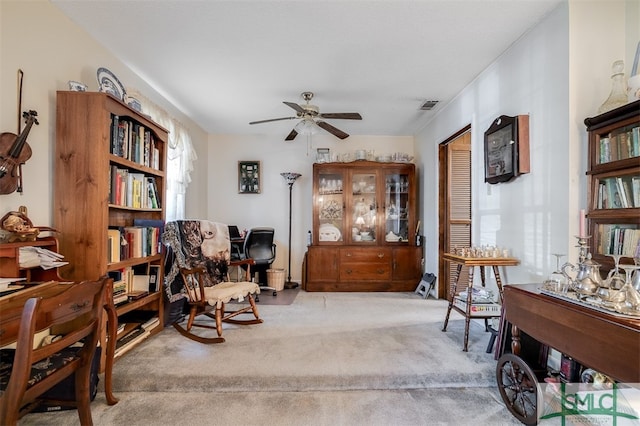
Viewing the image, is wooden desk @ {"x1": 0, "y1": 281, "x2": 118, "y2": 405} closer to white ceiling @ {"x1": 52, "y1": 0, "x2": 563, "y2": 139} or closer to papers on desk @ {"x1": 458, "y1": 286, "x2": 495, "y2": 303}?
white ceiling @ {"x1": 52, "y1": 0, "x2": 563, "y2": 139}

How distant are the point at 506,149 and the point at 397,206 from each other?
2.16 m

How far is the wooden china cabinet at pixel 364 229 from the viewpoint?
4.16 meters

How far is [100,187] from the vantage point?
1884 millimetres

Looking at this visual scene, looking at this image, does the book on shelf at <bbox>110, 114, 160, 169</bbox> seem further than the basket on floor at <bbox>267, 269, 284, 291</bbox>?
No

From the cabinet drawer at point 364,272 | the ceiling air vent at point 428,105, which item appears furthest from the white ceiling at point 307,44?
the cabinet drawer at point 364,272

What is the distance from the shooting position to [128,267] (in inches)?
90.4

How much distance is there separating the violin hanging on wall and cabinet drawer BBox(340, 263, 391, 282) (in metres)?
3.37

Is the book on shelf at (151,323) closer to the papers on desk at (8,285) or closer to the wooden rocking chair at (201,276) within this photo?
the wooden rocking chair at (201,276)

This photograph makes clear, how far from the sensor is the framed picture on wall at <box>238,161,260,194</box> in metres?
4.69

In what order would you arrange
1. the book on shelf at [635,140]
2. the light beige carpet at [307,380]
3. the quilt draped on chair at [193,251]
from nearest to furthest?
the book on shelf at [635,140], the light beige carpet at [307,380], the quilt draped on chair at [193,251]

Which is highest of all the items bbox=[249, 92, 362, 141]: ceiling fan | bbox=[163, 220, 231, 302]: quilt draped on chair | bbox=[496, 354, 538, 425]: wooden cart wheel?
bbox=[249, 92, 362, 141]: ceiling fan

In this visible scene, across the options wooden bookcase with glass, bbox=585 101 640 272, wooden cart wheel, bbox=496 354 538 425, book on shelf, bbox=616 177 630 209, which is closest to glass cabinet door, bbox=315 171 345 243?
wooden cart wheel, bbox=496 354 538 425

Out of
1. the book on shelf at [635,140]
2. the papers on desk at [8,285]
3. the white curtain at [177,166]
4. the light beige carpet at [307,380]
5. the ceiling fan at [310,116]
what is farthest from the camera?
the white curtain at [177,166]

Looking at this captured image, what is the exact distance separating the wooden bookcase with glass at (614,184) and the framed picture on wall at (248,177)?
394 centimetres
